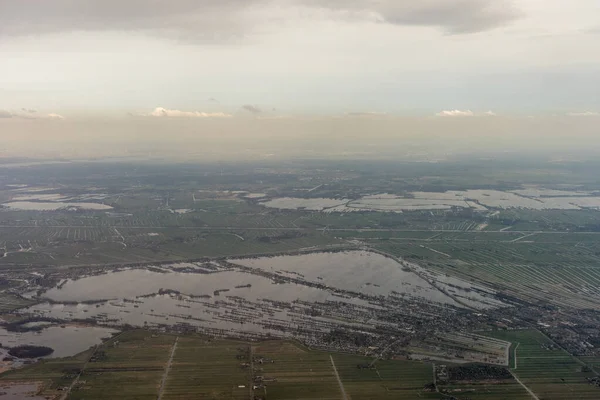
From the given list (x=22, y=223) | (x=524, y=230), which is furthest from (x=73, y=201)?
(x=524, y=230)

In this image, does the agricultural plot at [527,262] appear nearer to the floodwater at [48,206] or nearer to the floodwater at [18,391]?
the floodwater at [18,391]

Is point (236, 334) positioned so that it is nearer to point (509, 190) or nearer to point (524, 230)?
point (524, 230)

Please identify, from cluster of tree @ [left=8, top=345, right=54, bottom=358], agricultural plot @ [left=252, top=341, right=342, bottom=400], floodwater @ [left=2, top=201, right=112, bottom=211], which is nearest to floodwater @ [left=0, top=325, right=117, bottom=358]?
cluster of tree @ [left=8, top=345, right=54, bottom=358]

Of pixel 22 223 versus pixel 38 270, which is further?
pixel 22 223

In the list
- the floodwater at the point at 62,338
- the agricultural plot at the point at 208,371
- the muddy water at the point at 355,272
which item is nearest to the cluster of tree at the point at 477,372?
the muddy water at the point at 355,272

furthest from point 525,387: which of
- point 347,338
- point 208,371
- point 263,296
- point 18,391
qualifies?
point 18,391

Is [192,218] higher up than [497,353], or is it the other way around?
[192,218]

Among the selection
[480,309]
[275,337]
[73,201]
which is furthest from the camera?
[73,201]
